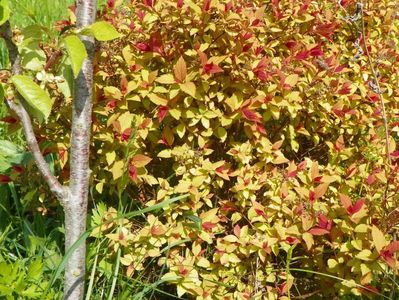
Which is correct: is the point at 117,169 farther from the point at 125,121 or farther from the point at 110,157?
the point at 125,121

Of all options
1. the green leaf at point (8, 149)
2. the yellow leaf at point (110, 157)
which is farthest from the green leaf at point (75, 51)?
the green leaf at point (8, 149)

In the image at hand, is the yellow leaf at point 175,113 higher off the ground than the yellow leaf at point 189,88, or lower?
lower

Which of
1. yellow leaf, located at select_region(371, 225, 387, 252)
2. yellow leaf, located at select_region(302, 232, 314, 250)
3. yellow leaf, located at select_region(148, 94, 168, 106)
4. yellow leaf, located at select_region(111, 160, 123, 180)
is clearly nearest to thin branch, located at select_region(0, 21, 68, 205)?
yellow leaf, located at select_region(111, 160, 123, 180)

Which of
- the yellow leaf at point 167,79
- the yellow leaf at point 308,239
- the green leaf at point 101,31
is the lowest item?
the yellow leaf at point 308,239

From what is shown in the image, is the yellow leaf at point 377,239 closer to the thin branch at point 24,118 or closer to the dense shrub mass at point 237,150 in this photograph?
the dense shrub mass at point 237,150

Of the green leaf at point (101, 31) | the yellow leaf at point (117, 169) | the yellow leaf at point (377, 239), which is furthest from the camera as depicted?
the yellow leaf at point (117, 169)

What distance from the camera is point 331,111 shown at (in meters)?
2.21

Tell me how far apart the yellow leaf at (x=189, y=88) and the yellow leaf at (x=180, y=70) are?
0.02m

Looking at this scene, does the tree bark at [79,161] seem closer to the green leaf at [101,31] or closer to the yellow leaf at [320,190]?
the green leaf at [101,31]

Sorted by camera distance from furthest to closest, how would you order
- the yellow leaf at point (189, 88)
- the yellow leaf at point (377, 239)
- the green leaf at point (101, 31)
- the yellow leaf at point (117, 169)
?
the yellow leaf at point (117, 169) < the yellow leaf at point (189, 88) < the yellow leaf at point (377, 239) < the green leaf at point (101, 31)

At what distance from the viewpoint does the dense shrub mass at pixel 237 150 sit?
6.57 feet

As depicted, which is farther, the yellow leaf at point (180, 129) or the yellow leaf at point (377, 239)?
the yellow leaf at point (180, 129)

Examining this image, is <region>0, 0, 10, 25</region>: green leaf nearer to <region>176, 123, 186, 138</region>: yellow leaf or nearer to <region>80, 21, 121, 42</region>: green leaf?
<region>80, 21, 121, 42</region>: green leaf

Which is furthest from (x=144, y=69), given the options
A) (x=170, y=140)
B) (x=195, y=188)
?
(x=195, y=188)
